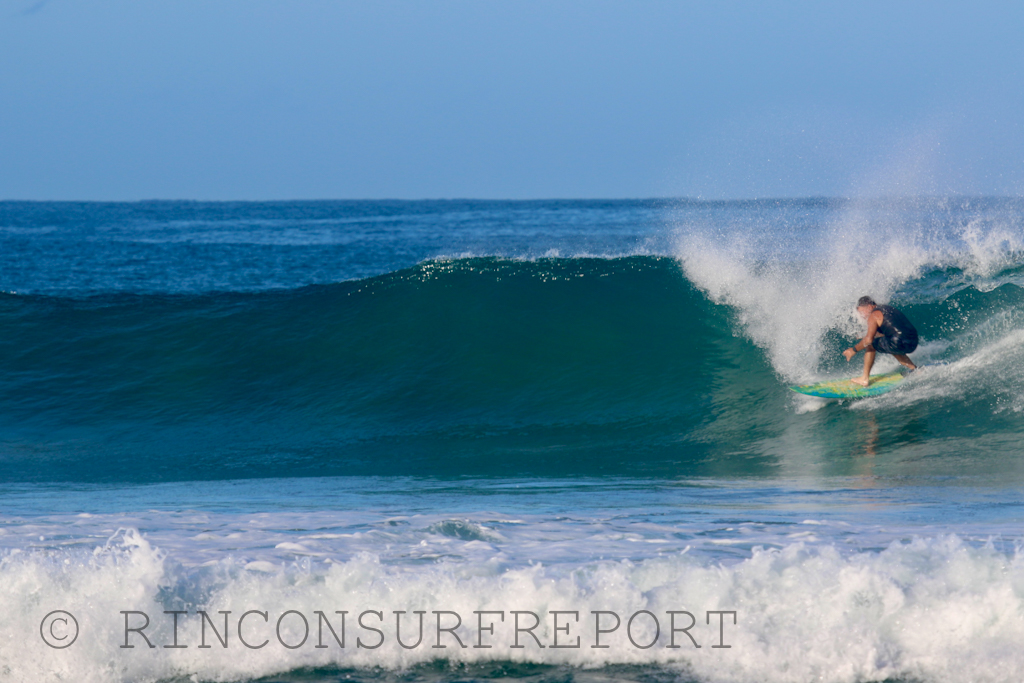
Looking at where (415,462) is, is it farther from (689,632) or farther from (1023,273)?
(1023,273)

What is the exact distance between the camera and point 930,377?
815cm

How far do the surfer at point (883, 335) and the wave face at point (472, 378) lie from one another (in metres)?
0.36

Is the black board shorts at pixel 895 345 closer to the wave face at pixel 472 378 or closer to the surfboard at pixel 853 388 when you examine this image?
the surfboard at pixel 853 388

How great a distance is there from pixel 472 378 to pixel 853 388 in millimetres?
4009

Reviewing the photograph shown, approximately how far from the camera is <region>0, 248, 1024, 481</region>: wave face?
754 cm

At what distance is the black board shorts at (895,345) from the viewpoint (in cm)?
795

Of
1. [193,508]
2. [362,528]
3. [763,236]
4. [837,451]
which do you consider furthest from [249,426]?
[763,236]
